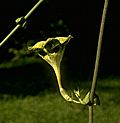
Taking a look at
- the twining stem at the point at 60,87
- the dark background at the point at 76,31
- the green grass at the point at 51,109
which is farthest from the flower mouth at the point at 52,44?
the dark background at the point at 76,31

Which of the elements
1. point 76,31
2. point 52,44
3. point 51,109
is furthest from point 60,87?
point 76,31

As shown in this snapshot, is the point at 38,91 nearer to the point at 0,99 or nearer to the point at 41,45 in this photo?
the point at 0,99

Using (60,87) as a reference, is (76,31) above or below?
below

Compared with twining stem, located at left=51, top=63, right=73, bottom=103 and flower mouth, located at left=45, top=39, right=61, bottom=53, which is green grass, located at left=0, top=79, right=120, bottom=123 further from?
flower mouth, located at left=45, top=39, right=61, bottom=53

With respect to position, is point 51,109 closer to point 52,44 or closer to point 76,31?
point 76,31

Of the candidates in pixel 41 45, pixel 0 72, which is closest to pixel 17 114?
pixel 0 72

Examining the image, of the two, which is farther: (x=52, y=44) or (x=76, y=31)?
(x=76, y=31)

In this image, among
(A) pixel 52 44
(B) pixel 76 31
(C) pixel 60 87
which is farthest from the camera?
(B) pixel 76 31
